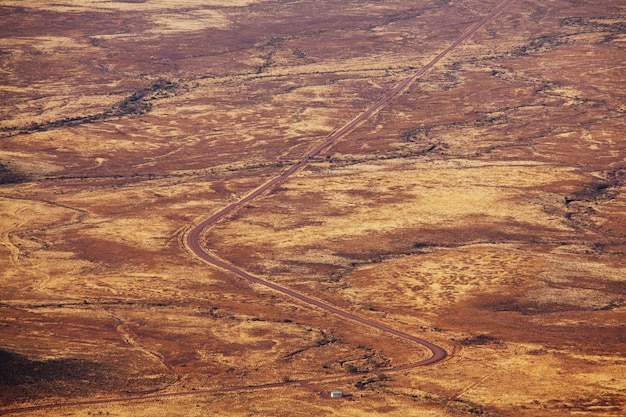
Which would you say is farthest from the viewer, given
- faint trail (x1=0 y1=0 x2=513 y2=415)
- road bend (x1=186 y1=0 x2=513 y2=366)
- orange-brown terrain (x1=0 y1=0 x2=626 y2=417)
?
road bend (x1=186 y1=0 x2=513 y2=366)

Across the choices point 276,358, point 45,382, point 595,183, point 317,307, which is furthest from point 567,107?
point 45,382

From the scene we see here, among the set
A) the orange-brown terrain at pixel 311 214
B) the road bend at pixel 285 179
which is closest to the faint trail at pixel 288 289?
the road bend at pixel 285 179

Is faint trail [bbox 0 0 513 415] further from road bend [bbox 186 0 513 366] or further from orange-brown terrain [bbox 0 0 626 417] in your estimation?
orange-brown terrain [bbox 0 0 626 417]

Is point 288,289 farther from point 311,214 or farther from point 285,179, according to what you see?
point 285,179

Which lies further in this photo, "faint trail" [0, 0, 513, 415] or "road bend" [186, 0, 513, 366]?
"road bend" [186, 0, 513, 366]

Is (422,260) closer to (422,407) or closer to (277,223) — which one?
(277,223)

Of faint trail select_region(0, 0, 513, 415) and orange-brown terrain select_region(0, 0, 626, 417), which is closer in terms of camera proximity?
faint trail select_region(0, 0, 513, 415)

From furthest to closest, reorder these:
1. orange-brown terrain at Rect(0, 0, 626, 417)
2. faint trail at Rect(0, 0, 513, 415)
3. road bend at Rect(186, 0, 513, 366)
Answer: road bend at Rect(186, 0, 513, 366)
orange-brown terrain at Rect(0, 0, 626, 417)
faint trail at Rect(0, 0, 513, 415)

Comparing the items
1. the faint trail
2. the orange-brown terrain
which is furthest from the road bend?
the orange-brown terrain
